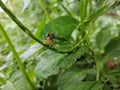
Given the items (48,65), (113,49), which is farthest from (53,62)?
(113,49)

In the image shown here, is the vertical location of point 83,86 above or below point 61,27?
below

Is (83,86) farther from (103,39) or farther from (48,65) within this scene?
(103,39)

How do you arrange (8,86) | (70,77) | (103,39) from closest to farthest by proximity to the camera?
(8,86) < (70,77) < (103,39)

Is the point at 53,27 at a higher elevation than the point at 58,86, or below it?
higher

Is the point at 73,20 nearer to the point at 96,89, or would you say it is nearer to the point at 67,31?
the point at 67,31

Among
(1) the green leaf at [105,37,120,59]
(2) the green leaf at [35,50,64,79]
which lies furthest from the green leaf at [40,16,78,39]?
(1) the green leaf at [105,37,120,59]

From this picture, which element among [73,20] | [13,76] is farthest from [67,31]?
[13,76]

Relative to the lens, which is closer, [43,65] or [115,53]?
[43,65]
